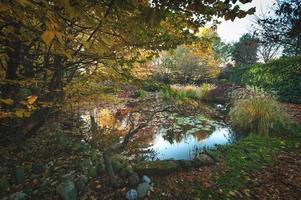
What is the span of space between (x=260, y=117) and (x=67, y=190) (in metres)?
5.34

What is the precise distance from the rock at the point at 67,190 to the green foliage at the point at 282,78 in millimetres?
10026

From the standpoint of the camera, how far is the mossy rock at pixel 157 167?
3.70 m

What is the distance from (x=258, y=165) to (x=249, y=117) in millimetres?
2820

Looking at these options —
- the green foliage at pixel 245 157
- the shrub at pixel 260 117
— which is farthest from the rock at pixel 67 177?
the shrub at pixel 260 117

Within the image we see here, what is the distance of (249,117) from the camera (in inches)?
266

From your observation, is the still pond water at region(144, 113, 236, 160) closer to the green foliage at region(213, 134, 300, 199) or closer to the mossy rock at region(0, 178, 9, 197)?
the green foliage at region(213, 134, 300, 199)

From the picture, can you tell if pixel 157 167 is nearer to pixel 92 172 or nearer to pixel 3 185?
pixel 92 172

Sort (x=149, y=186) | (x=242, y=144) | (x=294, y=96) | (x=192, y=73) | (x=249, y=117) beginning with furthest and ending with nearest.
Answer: (x=192, y=73)
(x=294, y=96)
(x=249, y=117)
(x=242, y=144)
(x=149, y=186)

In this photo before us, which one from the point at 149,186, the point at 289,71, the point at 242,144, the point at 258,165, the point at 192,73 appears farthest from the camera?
the point at 192,73

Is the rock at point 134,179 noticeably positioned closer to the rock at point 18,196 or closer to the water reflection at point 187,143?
the rock at point 18,196

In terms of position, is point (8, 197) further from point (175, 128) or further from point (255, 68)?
point (255, 68)

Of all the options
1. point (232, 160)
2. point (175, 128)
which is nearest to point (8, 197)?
point (232, 160)

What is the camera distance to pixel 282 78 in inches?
447

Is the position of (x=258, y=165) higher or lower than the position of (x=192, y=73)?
lower
